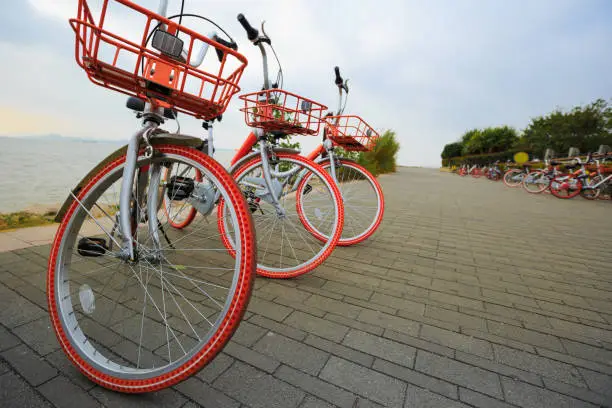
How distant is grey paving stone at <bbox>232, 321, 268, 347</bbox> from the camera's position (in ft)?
5.01

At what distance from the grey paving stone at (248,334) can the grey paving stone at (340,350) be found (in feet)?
0.82

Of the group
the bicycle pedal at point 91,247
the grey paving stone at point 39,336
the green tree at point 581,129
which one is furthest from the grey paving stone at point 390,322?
the green tree at point 581,129

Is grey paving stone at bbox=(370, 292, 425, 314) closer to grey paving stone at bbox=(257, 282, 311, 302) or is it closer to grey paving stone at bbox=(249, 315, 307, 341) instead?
grey paving stone at bbox=(257, 282, 311, 302)

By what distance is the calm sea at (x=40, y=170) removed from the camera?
14.1 ft

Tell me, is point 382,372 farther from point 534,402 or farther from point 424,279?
point 424,279

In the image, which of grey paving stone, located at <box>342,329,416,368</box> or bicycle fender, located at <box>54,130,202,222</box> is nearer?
bicycle fender, located at <box>54,130,202,222</box>

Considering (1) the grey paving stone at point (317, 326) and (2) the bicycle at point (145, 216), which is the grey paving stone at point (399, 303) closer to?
(1) the grey paving stone at point (317, 326)

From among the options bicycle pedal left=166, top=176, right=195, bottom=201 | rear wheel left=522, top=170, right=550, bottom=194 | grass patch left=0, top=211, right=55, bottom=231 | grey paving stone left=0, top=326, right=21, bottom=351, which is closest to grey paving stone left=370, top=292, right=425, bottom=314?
bicycle pedal left=166, top=176, right=195, bottom=201

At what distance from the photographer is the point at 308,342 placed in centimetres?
156

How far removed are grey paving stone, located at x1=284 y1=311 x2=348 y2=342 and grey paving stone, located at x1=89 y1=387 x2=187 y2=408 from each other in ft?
2.29

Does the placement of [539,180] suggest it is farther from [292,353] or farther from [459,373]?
[292,353]

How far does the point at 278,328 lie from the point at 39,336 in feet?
3.77

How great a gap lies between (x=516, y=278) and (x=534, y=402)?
166cm

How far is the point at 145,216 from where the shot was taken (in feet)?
5.53
